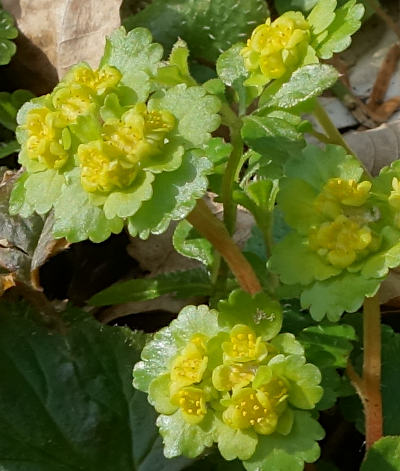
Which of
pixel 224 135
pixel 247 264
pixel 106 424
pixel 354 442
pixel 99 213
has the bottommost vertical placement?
pixel 354 442

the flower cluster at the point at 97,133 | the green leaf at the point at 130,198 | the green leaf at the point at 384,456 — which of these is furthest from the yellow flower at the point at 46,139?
the green leaf at the point at 384,456

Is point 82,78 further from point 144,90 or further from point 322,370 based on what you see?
point 322,370

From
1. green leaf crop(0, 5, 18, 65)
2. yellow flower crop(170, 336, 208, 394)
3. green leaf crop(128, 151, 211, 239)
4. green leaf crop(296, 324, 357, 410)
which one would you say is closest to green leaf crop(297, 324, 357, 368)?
green leaf crop(296, 324, 357, 410)

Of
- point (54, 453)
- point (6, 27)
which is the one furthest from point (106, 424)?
point (6, 27)

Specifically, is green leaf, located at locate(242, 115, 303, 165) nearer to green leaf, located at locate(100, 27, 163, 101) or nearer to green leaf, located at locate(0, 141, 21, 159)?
green leaf, located at locate(100, 27, 163, 101)

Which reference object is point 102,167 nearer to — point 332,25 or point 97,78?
point 97,78
